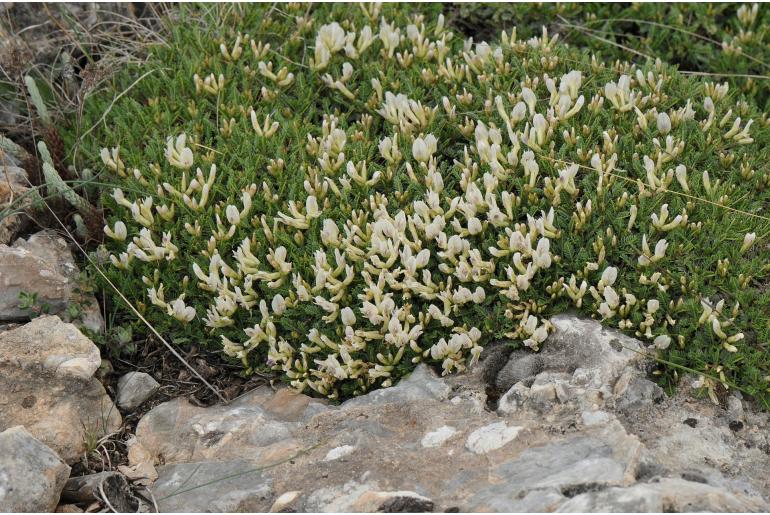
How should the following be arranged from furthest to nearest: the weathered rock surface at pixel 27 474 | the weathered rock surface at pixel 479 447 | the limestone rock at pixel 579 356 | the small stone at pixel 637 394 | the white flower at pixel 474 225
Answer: the white flower at pixel 474 225
the limestone rock at pixel 579 356
the small stone at pixel 637 394
the weathered rock surface at pixel 27 474
the weathered rock surface at pixel 479 447

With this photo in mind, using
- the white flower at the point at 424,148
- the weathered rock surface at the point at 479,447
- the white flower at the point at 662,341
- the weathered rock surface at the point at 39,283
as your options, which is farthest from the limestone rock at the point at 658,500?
the weathered rock surface at the point at 39,283

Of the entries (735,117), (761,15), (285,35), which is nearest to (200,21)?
(285,35)

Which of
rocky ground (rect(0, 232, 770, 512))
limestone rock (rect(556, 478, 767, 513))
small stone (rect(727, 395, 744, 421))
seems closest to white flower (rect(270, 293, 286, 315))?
rocky ground (rect(0, 232, 770, 512))

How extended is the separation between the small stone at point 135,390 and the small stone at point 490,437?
2.11 m

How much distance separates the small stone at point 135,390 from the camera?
17.4 ft

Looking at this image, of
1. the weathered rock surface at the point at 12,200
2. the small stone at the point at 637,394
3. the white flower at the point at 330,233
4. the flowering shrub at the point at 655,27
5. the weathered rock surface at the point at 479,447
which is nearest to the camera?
the weathered rock surface at the point at 479,447

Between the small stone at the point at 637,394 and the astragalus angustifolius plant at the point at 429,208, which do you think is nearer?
the small stone at the point at 637,394

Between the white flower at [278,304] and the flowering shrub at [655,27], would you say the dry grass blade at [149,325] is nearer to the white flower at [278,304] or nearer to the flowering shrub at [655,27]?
the white flower at [278,304]

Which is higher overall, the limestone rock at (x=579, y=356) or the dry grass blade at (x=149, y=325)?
the limestone rock at (x=579, y=356)

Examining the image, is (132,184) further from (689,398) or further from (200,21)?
(689,398)

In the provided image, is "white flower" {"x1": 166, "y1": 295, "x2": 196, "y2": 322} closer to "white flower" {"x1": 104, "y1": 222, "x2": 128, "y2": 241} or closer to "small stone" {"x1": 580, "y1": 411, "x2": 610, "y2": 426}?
"white flower" {"x1": 104, "y1": 222, "x2": 128, "y2": 241}

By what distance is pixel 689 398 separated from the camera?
15.5 ft

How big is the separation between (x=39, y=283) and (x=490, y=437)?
3.07m

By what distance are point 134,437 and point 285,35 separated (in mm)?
3560
